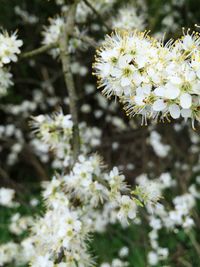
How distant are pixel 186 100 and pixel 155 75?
0.52ft

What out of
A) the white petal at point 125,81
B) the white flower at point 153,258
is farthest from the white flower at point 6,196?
the white petal at point 125,81

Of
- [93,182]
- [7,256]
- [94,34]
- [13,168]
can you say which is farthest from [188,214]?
[13,168]

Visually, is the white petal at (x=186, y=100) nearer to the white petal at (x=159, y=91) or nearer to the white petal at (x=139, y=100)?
the white petal at (x=159, y=91)

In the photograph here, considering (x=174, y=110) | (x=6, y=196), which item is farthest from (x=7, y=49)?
(x=6, y=196)

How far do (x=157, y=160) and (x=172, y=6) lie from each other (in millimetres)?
1383

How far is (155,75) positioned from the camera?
1643 mm

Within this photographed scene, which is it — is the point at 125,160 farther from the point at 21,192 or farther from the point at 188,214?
the point at 188,214

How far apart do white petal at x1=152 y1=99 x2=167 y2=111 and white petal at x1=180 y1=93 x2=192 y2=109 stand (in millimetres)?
79

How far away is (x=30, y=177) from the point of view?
15.4ft

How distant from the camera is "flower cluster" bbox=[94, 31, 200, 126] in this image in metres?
1.57

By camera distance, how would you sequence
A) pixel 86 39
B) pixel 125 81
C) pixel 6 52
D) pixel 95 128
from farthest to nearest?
pixel 95 128 → pixel 86 39 → pixel 6 52 → pixel 125 81

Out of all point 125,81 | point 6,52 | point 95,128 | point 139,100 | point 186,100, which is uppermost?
point 95,128

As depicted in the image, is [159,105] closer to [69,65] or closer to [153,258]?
[69,65]

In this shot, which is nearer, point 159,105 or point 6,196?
point 159,105
